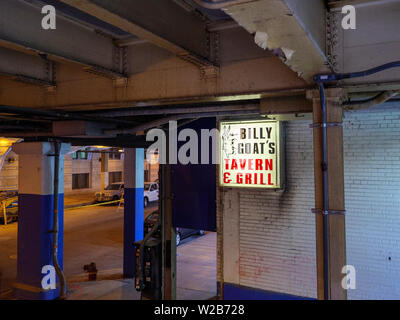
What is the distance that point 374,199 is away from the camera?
636cm

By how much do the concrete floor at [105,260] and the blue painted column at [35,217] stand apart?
1072 millimetres

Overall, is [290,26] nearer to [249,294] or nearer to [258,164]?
[258,164]

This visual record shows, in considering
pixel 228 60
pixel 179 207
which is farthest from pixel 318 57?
pixel 179 207

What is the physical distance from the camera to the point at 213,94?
515 cm

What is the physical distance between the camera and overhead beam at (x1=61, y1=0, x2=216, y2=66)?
320cm

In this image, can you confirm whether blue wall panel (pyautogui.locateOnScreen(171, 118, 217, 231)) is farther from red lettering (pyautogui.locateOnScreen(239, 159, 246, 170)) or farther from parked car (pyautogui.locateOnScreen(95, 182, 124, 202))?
parked car (pyautogui.locateOnScreen(95, 182, 124, 202))

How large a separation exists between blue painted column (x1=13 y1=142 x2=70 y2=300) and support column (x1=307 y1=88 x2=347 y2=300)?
7191mm

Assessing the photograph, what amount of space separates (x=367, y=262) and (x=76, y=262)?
32.4 feet

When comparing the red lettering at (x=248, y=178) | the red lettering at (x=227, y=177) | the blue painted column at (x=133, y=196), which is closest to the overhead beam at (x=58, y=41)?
the red lettering at (x=227, y=177)

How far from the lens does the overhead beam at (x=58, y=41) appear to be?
165 inches

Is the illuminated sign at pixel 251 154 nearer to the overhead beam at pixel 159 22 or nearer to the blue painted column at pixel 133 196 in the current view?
the overhead beam at pixel 159 22

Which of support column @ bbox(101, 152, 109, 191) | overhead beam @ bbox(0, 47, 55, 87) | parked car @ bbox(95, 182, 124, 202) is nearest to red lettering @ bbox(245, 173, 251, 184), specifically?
overhead beam @ bbox(0, 47, 55, 87)

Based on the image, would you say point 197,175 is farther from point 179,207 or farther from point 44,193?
point 44,193

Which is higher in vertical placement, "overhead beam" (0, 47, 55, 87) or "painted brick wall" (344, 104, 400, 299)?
"overhead beam" (0, 47, 55, 87)
